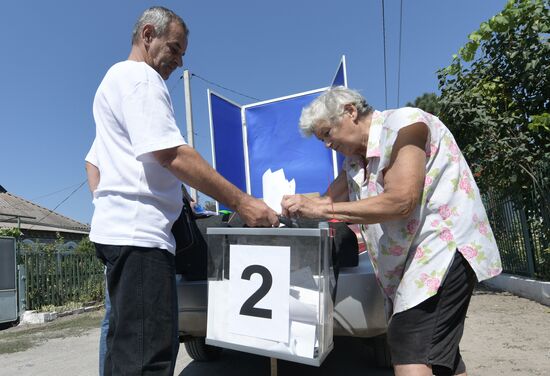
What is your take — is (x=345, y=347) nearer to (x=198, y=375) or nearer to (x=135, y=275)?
(x=198, y=375)

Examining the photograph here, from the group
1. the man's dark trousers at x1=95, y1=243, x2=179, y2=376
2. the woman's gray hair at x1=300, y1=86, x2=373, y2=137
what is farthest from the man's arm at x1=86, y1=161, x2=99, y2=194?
the woman's gray hair at x1=300, y1=86, x2=373, y2=137

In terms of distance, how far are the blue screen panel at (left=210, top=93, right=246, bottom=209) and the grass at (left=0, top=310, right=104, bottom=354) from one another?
3.23 meters

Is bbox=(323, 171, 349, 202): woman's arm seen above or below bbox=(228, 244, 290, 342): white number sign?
above

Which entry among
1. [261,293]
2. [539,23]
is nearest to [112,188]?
[261,293]

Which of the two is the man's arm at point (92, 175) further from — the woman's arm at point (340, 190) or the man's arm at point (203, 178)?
the woman's arm at point (340, 190)

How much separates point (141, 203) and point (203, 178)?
0.82 ft

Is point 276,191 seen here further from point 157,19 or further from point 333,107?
point 157,19

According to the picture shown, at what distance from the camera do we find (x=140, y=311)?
165cm

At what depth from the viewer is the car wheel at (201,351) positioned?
4059 mm

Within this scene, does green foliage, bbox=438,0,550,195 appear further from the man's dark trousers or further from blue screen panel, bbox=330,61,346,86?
the man's dark trousers

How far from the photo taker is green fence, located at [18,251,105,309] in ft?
29.2

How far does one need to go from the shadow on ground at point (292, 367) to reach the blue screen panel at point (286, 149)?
5.72ft

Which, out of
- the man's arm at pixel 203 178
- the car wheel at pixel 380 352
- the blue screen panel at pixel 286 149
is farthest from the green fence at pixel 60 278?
the man's arm at pixel 203 178

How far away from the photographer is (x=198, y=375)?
3.84 metres
